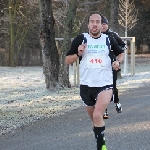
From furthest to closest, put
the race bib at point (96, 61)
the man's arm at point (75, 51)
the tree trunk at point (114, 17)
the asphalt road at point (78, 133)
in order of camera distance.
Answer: the tree trunk at point (114, 17) < the asphalt road at point (78, 133) < the man's arm at point (75, 51) < the race bib at point (96, 61)

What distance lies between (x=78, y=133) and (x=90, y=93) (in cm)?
208

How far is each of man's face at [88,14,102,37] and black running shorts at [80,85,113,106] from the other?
2.33 feet

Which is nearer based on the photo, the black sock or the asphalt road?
the black sock

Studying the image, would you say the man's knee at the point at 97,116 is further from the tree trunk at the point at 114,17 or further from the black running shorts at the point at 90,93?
the tree trunk at the point at 114,17

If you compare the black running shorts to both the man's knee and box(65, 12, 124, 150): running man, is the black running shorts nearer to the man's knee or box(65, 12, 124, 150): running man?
box(65, 12, 124, 150): running man

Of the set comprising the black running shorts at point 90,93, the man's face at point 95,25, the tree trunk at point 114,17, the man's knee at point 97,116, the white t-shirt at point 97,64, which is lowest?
the man's knee at point 97,116

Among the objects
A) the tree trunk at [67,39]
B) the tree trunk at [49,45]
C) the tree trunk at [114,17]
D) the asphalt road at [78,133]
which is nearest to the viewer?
the asphalt road at [78,133]

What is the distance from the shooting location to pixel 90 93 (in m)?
5.85

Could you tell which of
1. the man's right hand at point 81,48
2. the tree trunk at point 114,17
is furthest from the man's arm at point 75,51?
the tree trunk at point 114,17

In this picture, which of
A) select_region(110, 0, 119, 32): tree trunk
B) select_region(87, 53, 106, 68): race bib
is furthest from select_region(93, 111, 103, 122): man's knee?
select_region(110, 0, 119, 32): tree trunk

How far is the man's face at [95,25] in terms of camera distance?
5.78m

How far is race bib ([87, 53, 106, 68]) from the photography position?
18.9ft

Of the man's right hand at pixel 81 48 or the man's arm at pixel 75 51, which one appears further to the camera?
the man's arm at pixel 75 51

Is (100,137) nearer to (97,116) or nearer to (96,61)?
(97,116)
